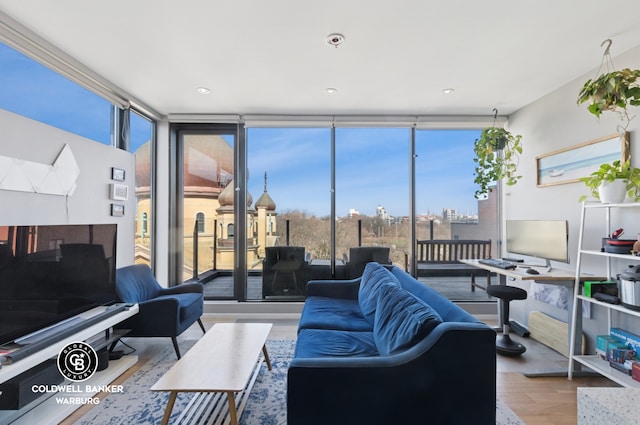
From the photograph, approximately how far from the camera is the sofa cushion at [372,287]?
7.64 feet

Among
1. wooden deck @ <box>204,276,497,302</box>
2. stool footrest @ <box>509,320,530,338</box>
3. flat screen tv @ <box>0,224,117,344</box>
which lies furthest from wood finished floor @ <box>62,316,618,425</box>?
wooden deck @ <box>204,276,497,302</box>

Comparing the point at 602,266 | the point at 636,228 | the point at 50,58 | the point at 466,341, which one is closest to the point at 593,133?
the point at 636,228

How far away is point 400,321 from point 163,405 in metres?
1.70

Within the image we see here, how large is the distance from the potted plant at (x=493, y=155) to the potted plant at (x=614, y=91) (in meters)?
1.18

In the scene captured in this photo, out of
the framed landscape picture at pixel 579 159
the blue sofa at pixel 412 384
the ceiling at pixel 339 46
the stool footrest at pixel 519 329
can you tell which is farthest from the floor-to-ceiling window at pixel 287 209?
the blue sofa at pixel 412 384

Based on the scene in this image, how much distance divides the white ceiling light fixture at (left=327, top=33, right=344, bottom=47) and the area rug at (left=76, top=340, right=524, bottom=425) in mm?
2599

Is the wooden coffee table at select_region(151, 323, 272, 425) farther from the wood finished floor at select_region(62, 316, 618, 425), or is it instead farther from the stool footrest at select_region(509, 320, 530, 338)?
the stool footrest at select_region(509, 320, 530, 338)

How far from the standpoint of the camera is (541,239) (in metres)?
2.96

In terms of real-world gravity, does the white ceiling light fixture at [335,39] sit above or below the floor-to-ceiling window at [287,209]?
above

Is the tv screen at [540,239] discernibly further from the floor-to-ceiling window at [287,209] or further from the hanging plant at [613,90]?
the floor-to-ceiling window at [287,209]

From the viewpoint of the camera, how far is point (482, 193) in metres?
3.78

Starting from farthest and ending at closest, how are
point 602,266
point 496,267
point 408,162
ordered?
1. point 408,162
2. point 496,267
3. point 602,266

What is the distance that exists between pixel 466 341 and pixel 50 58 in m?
3.34

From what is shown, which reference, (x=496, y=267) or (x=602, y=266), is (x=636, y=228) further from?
(x=496, y=267)
